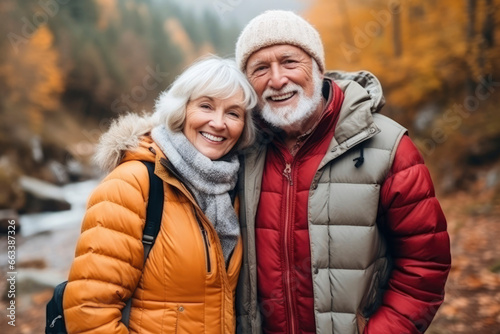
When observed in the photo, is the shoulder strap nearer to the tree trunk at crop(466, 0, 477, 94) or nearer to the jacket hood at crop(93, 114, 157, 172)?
the jacket hood at crop(93, 114, 157, 172)

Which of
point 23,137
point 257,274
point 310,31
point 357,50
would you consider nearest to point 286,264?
point 257,274

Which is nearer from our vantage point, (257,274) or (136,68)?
(257,274)

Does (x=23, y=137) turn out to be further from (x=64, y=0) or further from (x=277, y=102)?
(x=277, y=102)

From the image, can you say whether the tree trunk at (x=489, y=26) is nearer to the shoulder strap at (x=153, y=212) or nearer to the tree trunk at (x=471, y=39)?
the tree trunk at (x=471, y=39)

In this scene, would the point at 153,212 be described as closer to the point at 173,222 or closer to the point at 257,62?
the point at 173,222

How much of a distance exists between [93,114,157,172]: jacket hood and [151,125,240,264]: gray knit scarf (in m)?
0.10

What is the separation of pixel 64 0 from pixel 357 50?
2144 centimetres

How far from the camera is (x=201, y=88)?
7.19ft

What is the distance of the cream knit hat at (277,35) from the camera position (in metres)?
2.43

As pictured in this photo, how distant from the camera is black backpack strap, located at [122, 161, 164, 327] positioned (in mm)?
1940

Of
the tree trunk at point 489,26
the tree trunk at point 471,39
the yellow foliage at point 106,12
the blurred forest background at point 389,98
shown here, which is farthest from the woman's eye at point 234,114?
the yellow foliage at point 106,12

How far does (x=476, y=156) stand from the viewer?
764cm

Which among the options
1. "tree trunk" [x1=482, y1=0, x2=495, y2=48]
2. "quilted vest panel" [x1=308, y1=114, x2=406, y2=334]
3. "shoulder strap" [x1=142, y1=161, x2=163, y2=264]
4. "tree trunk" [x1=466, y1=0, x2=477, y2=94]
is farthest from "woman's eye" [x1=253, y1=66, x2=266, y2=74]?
"tree trunk" [x1=466, y1=0, x2=477, y2=94]

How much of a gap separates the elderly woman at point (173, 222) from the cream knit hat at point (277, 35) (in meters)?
0.27
